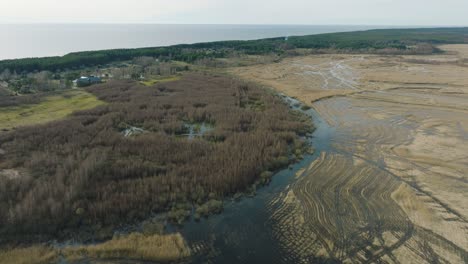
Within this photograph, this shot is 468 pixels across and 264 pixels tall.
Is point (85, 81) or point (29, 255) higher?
point (85, 81)

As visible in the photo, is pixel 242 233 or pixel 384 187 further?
pixel 384 187

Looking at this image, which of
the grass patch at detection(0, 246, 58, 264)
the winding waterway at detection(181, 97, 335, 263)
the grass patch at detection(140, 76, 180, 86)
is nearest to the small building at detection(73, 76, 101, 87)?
the grass patch at detection(140, 76, 180, 86)

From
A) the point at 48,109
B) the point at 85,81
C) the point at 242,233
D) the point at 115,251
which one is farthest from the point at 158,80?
the point at 115,251

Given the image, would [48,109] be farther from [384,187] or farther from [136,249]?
[384,187]

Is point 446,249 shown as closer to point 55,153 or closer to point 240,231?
point 240,231

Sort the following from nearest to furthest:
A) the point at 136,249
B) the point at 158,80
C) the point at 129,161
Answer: the point at 136,249 → the point at 129,161 → the point at 158,80

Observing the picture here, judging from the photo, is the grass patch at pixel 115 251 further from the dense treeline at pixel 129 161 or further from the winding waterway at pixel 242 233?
the dense treeline at pixel 129 161

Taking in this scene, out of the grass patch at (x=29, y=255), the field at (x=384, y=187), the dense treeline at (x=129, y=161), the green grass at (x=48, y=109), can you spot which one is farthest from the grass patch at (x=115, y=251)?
the green grass at (x=48, y=109)
